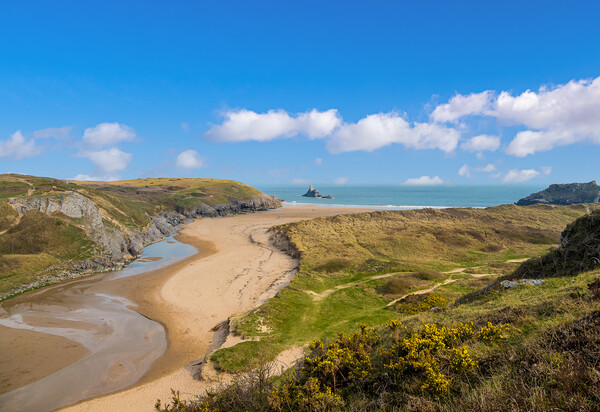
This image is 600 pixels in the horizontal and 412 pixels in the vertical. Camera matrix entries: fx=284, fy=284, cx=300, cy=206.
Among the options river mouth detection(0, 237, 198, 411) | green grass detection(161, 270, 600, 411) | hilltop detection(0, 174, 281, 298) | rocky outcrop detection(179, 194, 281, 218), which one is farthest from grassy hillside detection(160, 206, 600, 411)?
rocky outcrop detection(179, 194, 281, 218)

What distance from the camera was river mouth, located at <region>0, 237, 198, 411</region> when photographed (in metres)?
19.2

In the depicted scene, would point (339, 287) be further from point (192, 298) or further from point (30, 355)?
point (30, 355)

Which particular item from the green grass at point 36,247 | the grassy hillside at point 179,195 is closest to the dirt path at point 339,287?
the green grass at point 36,247

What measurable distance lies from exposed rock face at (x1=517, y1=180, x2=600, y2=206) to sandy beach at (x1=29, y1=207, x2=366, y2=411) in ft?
512

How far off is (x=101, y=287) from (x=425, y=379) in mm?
45563

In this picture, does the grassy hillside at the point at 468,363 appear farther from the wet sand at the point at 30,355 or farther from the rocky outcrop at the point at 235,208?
the rocky outcrop at the point at 235,208

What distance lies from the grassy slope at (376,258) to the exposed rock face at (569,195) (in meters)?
71.3

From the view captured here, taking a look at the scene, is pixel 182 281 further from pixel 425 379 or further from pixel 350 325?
pixel 425 379

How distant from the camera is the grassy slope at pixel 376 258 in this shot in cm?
2569

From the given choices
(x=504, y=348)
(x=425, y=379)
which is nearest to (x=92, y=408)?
(x=425, y=379)

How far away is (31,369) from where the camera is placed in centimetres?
2162

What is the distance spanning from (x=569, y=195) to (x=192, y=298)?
182613 mm

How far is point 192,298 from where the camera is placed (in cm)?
3556

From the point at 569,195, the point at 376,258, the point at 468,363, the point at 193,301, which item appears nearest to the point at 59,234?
the point at 193,301
